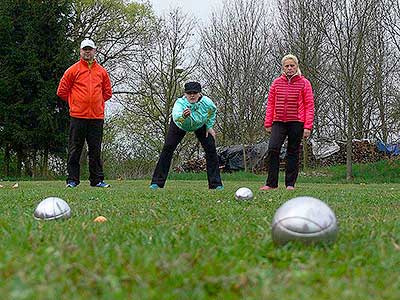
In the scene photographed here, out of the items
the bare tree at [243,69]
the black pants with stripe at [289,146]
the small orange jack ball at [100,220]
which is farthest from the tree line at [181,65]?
the small orange jack ball at [100,220]

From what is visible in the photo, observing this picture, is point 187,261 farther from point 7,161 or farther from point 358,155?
point 7,161

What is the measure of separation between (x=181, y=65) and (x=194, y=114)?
1953cm

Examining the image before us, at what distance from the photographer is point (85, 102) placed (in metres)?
8.27

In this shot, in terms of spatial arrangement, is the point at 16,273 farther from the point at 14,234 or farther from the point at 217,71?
the point at 217,71

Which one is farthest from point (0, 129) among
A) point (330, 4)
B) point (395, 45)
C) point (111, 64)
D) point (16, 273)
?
point (16, 273)

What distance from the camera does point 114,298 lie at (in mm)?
1376

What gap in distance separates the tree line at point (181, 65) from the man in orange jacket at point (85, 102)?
33.7ft

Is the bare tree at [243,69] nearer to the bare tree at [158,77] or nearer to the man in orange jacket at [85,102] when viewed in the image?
the bare tree at [158,77]

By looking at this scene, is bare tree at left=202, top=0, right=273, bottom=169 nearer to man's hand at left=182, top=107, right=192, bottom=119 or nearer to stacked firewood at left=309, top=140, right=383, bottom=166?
stacked firewood at left=309, top=140, right=383, bottom=166

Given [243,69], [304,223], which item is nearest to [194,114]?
[304,223]

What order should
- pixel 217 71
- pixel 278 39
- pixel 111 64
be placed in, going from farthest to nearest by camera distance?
pixel 111 64 < pixel 217 71 < pixel 278 39

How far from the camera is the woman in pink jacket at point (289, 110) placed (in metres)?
7.72

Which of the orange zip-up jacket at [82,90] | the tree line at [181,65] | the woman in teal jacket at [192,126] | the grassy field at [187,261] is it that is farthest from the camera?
the tree line at [181,65]

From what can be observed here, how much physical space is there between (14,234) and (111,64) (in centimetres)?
2562
